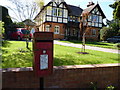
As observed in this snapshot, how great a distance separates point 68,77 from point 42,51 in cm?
112

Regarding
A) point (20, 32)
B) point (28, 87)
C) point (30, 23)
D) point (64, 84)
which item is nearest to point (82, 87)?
point (64, 84)

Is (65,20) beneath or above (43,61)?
above

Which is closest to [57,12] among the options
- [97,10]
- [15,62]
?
[97,10]

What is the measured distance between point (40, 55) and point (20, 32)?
516 inches

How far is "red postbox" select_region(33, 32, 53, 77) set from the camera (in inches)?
91.0

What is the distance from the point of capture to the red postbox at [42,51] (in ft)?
7.58

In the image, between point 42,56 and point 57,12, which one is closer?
point 42,56

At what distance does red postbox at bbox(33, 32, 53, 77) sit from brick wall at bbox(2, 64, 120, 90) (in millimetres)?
479

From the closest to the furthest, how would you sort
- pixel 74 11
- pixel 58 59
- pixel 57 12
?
1. pixel 58 59
2. pixel 57 12
3. pixel 74 11

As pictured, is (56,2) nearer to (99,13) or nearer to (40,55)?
(99,13)

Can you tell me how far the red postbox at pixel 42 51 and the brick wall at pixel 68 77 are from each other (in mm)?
479

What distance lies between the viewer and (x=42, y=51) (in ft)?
7.73

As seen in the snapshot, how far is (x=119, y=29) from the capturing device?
24.8m

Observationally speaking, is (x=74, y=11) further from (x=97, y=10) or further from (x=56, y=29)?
(x=56, y=29)
